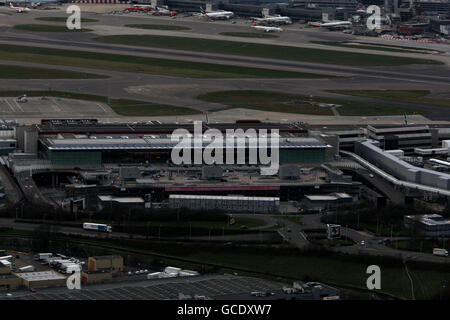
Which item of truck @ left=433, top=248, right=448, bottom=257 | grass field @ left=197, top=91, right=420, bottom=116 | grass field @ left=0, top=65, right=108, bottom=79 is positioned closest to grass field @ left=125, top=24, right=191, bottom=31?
grass field @ left=0, top=65, right=108, bottom=79

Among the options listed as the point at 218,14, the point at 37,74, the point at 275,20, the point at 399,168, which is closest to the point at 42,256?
the point at 399,168

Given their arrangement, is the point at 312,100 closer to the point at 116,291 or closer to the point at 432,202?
the point at 432,202

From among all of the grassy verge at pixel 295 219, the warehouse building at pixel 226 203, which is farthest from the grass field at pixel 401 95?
the grassy verge at pixel 295 219

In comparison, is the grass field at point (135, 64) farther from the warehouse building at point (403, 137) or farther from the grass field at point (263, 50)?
the warehouse building at point (403, 137)

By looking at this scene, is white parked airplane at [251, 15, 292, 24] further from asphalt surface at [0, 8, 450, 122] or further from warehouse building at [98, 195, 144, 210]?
warehouse building at [98, 195, 144, 210]

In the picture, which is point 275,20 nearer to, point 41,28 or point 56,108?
point 41,28
